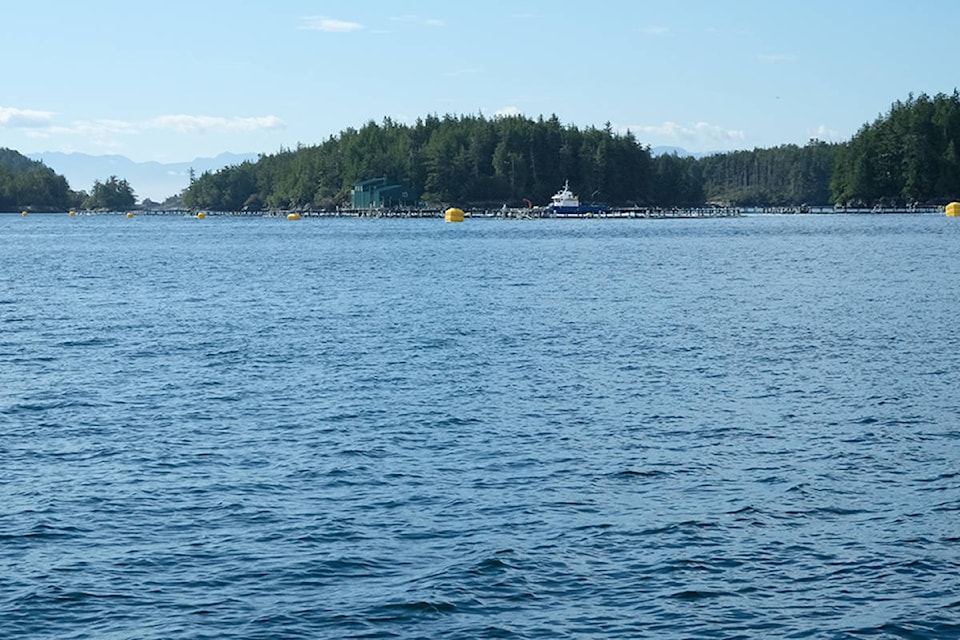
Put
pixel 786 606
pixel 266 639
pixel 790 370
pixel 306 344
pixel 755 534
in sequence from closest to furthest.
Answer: pixel 266 639 < pixel 786 606 < pixel 755 534 < pixel 790 370 < pixel 306 344

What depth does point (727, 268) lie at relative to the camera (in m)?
102

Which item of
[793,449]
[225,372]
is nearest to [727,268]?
[225,372]

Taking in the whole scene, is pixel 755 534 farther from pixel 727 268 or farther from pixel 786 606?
pixel 727 268

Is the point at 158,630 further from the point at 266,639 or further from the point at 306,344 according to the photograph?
the point at 306,344

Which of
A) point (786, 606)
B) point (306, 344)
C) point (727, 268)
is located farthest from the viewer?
point (727, 268)

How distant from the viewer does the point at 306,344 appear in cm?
5159

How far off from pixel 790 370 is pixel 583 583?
23.6 meters

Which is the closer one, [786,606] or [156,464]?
[786,606]

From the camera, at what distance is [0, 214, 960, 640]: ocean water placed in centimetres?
1886

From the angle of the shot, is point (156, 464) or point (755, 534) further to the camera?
point (156, 464)

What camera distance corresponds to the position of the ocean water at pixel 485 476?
18.9 m

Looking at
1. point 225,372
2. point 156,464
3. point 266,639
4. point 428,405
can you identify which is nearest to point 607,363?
point 428,405

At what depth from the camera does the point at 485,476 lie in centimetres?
2677

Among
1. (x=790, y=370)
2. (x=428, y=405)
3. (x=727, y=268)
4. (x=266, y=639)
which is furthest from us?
(x=727, y=268)
